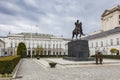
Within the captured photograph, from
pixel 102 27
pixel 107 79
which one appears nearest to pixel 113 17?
pixel 102 27

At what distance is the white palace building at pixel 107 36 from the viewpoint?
63559mm

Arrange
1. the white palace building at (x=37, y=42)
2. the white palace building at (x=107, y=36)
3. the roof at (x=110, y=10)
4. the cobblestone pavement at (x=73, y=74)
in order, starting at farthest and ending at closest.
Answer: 1. the white palace building at (x=37, y=42)
2. the roof at (x=110, y=10)
3. the white palace building at (x=107, y=36)
4. the cobblestone pavement at (x=73, y=74)

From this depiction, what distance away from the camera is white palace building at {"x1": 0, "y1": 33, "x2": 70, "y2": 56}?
111 meters

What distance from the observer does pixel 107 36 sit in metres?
67.5

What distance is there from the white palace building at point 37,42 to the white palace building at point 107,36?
3249cm

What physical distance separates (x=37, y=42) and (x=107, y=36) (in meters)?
58.7

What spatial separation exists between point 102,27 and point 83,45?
66.8 meters

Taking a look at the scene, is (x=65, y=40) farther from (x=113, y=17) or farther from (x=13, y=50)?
(x=113, y=17)

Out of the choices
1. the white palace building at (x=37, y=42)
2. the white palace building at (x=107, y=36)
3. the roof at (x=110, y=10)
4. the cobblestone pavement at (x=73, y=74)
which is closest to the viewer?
the cobblestone pavement at (x=73, y=74)

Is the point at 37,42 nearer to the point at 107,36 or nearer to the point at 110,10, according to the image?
the point at 110,10

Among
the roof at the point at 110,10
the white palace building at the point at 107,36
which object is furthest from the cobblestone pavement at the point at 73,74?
the roof at the point at 110,10

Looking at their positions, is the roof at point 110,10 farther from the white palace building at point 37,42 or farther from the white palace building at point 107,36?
the white palace building at point 37,42

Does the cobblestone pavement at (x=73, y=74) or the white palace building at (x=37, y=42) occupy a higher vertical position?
the white palace building at (x=37, y=42)

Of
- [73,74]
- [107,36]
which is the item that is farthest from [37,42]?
[73,74]
